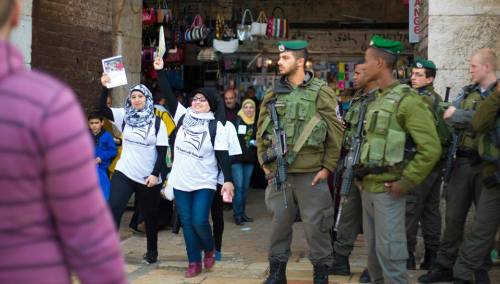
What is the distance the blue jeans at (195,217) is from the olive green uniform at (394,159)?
206 centimetres

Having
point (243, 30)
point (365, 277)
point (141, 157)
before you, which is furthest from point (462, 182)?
point (243, 30)

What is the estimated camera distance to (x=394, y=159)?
502 centimetres

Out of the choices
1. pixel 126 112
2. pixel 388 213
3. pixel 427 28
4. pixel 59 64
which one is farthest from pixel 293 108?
pixel 59 64

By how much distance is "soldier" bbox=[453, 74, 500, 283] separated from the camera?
19.0 feet

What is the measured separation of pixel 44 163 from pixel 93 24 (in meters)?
8.80

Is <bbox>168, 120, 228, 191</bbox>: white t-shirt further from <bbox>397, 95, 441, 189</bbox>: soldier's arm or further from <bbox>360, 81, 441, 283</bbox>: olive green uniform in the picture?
<bbox>397, 95, 441, 189</bbox>: soldier's arm

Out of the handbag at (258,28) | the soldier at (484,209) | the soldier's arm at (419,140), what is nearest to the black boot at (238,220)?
the handbag at (258,28)

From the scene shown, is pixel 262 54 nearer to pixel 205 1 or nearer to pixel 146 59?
pixel 205 1

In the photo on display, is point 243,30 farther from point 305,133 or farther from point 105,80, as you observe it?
point 305,133

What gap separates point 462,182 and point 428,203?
0.68 m

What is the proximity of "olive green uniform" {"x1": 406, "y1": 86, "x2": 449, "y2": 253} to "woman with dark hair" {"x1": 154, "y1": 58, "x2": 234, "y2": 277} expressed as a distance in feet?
5.69

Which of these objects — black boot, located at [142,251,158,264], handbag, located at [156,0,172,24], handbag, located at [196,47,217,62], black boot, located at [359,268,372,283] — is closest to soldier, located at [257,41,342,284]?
black boot, located at [359,268,372,283]

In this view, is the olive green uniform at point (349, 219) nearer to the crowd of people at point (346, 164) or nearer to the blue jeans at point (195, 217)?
the crowd of people at point (346, 164)

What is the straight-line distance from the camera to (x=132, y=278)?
6.89 meters
